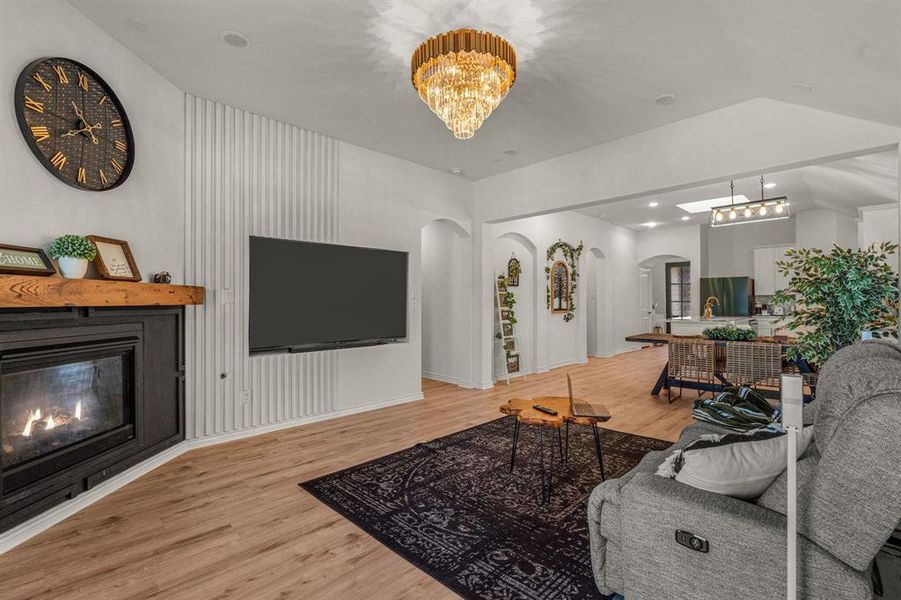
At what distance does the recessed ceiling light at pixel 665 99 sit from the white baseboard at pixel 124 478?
427 centimetres

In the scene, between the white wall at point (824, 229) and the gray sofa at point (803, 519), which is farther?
the white wall at point (824, 229)

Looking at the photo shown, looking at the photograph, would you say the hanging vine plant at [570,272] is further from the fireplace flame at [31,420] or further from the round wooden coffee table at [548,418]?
the fireplace flame at [31,420]

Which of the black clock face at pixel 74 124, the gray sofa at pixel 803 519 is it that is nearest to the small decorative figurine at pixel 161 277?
the black clock face at pixel 74 124

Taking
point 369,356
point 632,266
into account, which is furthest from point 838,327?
point 632,266

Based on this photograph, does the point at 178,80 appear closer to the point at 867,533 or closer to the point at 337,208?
the point at 337,208

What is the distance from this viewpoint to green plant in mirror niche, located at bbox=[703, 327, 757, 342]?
15.8 ft

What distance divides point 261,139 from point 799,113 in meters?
4.71

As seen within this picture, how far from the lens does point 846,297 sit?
3.03m

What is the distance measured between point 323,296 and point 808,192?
7769 millimetres

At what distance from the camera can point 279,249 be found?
4023mm

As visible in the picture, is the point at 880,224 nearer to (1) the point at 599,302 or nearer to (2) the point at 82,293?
(1) the point at 599,302

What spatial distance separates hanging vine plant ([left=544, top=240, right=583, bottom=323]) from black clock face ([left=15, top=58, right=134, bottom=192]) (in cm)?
650

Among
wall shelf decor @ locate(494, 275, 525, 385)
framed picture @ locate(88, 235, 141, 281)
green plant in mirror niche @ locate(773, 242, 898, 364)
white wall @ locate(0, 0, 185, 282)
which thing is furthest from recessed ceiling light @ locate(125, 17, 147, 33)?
wall shelf decor @ locate(494, 275, 525, 385)

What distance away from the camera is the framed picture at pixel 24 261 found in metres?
2.16
